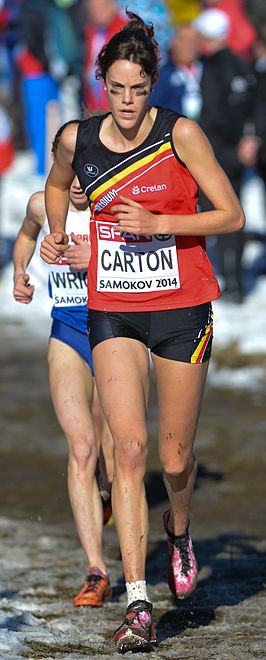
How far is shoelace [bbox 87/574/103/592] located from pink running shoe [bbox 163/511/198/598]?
1.18ft

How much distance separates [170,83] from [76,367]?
601cm

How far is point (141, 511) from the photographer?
484 cm

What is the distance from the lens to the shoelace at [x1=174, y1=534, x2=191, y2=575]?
17.8 feet

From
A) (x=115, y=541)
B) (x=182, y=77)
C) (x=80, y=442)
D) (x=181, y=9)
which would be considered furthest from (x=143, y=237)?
(x=181, y=9)

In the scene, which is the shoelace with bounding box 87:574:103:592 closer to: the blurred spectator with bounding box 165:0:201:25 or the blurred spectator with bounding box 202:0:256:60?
the blurred spectator with bounding box 202:0:256:60

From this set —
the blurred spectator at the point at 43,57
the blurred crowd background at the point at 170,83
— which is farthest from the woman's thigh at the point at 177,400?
the blurred spectator at the point at 43,57

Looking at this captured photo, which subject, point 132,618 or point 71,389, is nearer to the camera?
point 132,618

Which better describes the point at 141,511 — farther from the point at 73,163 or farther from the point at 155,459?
the point at 155,459

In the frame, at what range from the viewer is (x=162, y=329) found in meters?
4.96

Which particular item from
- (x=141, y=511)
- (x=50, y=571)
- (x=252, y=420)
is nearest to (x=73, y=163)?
(x=141, y=511)

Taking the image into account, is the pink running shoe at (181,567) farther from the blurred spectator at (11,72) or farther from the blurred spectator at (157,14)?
the blurred spectator at (11,72)

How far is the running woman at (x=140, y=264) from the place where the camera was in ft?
15.7

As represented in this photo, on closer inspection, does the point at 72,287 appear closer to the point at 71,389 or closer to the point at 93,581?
the point at 71,389

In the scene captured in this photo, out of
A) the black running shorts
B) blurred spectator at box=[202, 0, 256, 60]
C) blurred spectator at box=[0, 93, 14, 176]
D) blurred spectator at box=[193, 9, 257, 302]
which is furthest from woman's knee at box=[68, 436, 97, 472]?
blurred spectator at box=[202, 0, 256, 60]
